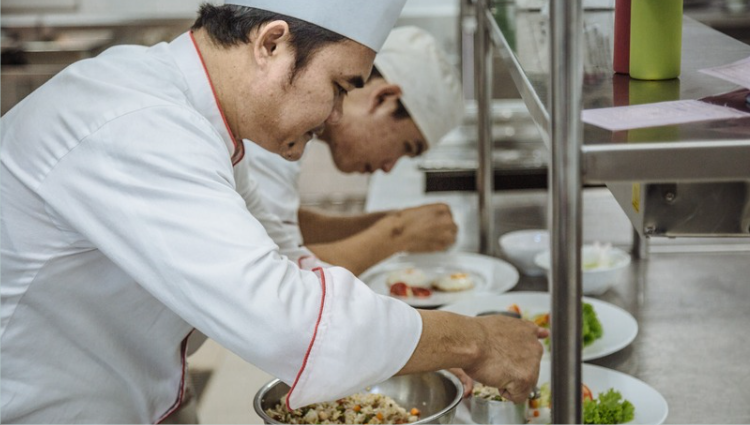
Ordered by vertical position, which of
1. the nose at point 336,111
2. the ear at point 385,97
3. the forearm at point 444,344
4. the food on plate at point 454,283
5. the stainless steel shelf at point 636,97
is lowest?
the food on plate at point 454,283

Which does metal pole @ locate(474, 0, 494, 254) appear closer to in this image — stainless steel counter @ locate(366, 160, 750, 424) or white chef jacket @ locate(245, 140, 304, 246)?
stainless steel counter @ locate(366, 160, 750, 424)

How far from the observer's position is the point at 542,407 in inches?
60.9

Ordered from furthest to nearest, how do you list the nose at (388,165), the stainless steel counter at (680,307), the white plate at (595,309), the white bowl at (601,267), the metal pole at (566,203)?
the nose at (388,165), the white bowl at (601,267), the white plate at (595,309), the stainless steel counter at (680,307), the metal pole at (566,203)

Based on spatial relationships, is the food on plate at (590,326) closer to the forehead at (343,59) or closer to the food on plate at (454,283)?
the food on plate at (454,283)

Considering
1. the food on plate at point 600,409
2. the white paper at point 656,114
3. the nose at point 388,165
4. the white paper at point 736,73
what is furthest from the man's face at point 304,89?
the nose at point 388,165

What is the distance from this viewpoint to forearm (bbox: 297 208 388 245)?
264 cm

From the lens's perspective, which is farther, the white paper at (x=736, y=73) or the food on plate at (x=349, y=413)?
the food on plate at (x=349, y=413)

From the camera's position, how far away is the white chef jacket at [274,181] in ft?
7.63

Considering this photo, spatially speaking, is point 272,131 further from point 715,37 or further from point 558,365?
point 715,37

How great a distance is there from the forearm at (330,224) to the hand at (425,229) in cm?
19

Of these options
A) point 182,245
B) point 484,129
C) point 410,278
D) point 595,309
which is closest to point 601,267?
point 595,309

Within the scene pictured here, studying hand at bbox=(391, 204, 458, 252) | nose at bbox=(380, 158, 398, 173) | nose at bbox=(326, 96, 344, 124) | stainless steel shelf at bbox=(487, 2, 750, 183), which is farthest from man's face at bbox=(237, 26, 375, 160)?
nose at bbox=(380, 158, 398, 173)

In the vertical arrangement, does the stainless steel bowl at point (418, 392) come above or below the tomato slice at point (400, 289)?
above

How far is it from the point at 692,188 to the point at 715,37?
84 centimetres
